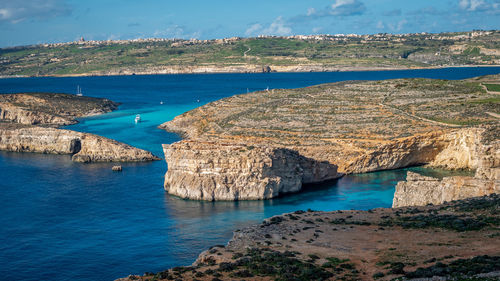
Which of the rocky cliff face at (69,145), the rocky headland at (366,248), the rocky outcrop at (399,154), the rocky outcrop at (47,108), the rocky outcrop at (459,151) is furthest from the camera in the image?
the rocky outcrop at (47,108)

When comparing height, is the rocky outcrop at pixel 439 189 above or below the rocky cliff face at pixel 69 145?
below

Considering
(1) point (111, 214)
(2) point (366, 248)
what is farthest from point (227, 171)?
(2) point (366, 248)

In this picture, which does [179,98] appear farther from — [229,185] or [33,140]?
[229,185]

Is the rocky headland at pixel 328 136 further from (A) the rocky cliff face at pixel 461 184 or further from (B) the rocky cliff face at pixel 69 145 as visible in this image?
(B) the rocky cliff face at pixel 69 145

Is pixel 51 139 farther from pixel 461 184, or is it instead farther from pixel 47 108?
pixel 461 184

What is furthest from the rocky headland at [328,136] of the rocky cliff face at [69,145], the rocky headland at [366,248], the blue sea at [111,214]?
the rocky cliff face at [69,145]

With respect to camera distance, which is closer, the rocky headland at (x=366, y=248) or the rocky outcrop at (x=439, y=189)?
the rocky headland at (x=366, y=248)
